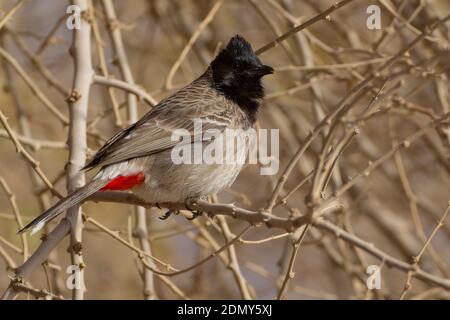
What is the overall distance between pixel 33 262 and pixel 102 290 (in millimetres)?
2938

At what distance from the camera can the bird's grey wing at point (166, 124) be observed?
3158mm

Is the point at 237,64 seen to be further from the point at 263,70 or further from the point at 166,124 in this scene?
the point at 166,124

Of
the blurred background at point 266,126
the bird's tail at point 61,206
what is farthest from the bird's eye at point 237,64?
the bird's tail at point 61,206

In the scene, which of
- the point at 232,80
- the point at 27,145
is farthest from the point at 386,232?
the point at 27,145

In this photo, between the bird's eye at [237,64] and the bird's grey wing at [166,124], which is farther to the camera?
the bird's eye at [237,64]

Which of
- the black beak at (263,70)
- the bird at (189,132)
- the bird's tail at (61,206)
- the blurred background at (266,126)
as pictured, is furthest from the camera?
the blurred background at (266,126)

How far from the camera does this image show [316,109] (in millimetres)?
4016

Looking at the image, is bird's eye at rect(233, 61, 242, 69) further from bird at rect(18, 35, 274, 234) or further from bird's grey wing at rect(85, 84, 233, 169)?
bird's grey wing at rect(85, 84, 233, 169)

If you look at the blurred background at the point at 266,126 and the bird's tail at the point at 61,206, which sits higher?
the blurred background at the point at 266,126

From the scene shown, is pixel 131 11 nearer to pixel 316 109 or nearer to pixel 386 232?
pixel 316 109

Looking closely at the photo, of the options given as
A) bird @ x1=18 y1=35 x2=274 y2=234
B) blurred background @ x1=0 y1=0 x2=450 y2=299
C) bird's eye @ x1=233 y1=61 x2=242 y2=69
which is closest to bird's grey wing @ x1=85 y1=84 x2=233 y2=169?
bird @ x1=18 y1=35 x2=274 y2=234

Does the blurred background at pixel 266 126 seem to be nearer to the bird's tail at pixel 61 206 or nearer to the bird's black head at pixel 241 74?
the bird's black head at pixel 241 74

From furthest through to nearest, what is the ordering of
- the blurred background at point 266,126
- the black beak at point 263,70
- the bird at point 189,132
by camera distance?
the blurred background at point 266,126 → the black beak at point 263,70 → the bird at point 189,132

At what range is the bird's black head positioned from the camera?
11.5ft
